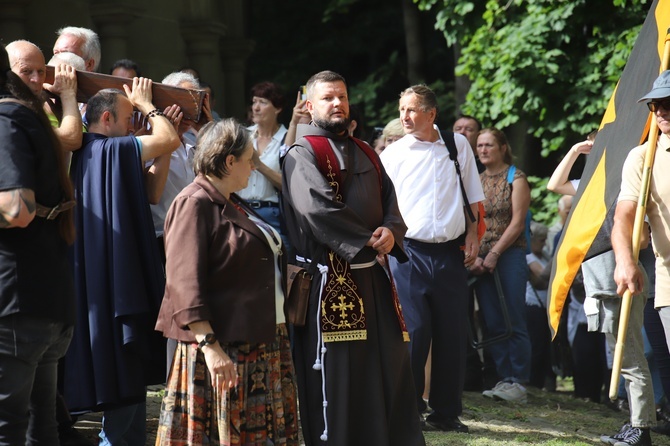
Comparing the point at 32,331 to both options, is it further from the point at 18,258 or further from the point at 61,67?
the point at 61,67

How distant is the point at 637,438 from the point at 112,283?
11.0ft

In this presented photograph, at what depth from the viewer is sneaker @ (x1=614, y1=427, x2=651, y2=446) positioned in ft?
21.6

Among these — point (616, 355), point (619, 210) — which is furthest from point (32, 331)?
A: point (619, 210)

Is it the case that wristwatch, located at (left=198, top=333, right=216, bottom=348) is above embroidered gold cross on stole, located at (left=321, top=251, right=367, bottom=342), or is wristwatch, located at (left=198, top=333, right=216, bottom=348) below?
below

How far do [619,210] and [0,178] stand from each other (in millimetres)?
3129

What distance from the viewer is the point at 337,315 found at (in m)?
5.61

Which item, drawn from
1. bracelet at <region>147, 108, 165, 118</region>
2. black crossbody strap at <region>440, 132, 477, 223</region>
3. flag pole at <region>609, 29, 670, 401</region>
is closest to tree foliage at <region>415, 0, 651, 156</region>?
black crossbody strap at <region>440, 132, 477, 223</region>

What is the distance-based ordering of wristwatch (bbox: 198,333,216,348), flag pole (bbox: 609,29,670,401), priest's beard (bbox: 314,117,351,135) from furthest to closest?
priest's beard (bbox: 314,117,351,135) < flag pole (bbox: 609,29,670,401) < wristwatch (bbox: 198,333,216,348)

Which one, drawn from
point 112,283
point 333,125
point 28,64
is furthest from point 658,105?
point 28,64

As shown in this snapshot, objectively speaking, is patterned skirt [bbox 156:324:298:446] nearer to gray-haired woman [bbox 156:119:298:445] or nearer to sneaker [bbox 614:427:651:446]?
gray-haired woman [bbox 156:119:298:445]

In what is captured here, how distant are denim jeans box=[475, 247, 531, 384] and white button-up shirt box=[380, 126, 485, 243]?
145 cm

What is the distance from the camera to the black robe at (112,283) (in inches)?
205

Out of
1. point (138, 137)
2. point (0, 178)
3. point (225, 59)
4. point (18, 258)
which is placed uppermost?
point (225, 59)

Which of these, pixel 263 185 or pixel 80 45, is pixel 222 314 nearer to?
pixel 80 45
